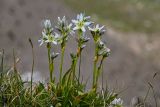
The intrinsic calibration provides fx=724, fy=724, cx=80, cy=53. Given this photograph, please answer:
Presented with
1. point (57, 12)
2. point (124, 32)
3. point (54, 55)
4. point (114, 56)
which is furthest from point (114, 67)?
point (54, 55)

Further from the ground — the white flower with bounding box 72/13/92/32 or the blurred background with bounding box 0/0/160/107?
the blurred background with bounding box 0/0/160/107

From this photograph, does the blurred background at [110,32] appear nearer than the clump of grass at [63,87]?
No

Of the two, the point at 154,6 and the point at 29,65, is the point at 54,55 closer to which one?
the point at 29,65

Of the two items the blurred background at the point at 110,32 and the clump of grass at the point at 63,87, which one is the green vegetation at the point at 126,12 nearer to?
the blurred background at the point at 110,32

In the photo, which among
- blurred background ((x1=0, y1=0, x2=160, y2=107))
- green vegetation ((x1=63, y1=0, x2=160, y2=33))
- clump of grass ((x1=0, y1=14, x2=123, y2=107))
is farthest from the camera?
green vegetation ((x1=63, y1=0, x2=160, y2=33))

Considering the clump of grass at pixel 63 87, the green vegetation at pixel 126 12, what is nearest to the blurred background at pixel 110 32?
the green vegetation at pixel 126 12

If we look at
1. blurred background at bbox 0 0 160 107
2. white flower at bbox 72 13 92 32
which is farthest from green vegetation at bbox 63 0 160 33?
white flower at bbox 72 13 92 32

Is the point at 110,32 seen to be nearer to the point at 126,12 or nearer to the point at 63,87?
the point at 126,12

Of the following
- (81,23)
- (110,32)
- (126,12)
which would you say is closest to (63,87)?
(81,23)

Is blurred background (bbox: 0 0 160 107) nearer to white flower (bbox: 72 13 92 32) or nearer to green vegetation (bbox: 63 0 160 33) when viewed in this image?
green vegetation (bbox: 63 0 160 33)
